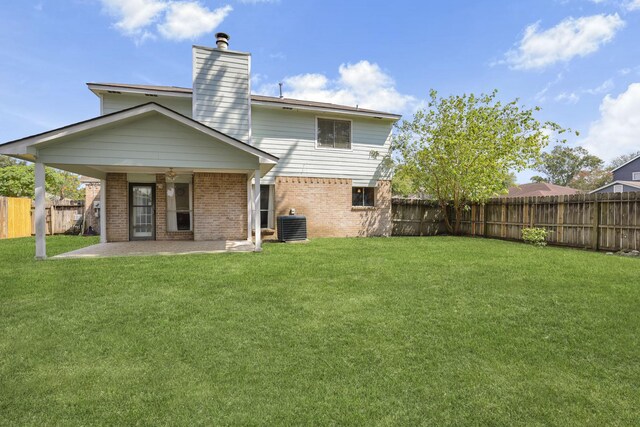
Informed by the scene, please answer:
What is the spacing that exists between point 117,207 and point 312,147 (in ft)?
25.1

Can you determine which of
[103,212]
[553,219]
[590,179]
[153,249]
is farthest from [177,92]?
[590,179]

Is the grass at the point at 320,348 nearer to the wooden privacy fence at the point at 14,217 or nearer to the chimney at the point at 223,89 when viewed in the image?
the chimney at the point at 223,89

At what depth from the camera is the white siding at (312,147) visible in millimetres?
12711

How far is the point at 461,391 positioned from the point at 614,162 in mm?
66401

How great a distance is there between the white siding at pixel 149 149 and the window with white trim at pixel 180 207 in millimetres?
3161

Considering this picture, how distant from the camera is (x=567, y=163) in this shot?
50.7 m

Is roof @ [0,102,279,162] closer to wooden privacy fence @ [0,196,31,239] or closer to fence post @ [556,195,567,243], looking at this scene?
wooden privacy fence @ [0,196,31,239]

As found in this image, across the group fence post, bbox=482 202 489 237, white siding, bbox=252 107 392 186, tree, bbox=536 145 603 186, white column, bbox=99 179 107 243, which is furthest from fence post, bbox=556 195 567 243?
tree, bbox=536 145 603 186

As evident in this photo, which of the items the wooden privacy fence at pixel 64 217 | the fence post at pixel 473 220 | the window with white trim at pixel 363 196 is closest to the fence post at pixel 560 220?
Result: the fence post at pixel 473 220

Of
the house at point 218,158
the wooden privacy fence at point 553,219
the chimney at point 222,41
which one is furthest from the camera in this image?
the chimney at point 222,41

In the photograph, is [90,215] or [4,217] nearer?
[4,217]

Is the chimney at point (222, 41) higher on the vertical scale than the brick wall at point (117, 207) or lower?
higher

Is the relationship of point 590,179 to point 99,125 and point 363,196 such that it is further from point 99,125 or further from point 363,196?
point 99,125

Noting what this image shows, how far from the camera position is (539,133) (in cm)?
1284
